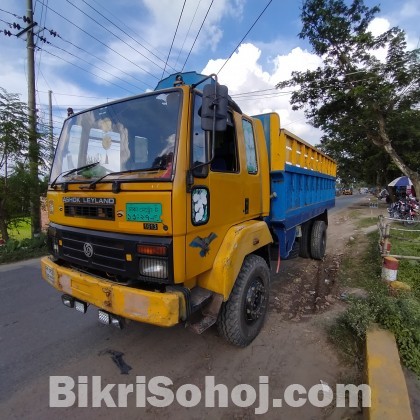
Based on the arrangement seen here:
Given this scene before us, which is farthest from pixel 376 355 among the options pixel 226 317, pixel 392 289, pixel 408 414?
pixel 392 289

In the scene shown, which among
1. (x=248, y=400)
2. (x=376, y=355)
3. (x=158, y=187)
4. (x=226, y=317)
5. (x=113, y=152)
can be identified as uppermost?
(x=113, y=152)

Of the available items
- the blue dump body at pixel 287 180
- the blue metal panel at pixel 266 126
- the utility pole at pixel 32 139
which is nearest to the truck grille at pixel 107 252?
the blue dump body at pixel 287 180

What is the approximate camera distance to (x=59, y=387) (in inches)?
102

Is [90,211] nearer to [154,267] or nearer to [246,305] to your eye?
[154,267]

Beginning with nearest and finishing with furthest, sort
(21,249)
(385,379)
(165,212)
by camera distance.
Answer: (165,212), (385,379), (21,249)

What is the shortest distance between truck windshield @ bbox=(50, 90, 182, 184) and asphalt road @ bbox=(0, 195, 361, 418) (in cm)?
Result: 178

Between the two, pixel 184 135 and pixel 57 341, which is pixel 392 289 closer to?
pixel 184 135

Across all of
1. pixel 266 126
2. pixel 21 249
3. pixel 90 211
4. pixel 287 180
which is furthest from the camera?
pixel 21 249

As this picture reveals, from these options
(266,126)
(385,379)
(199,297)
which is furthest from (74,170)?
(385,379)

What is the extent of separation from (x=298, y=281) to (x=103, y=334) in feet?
11.0

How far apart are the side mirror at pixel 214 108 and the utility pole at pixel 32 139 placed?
6.81m

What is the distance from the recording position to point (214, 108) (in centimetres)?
236

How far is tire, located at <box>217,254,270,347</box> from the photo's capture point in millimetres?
2914

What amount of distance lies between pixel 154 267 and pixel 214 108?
1327 millimetres
